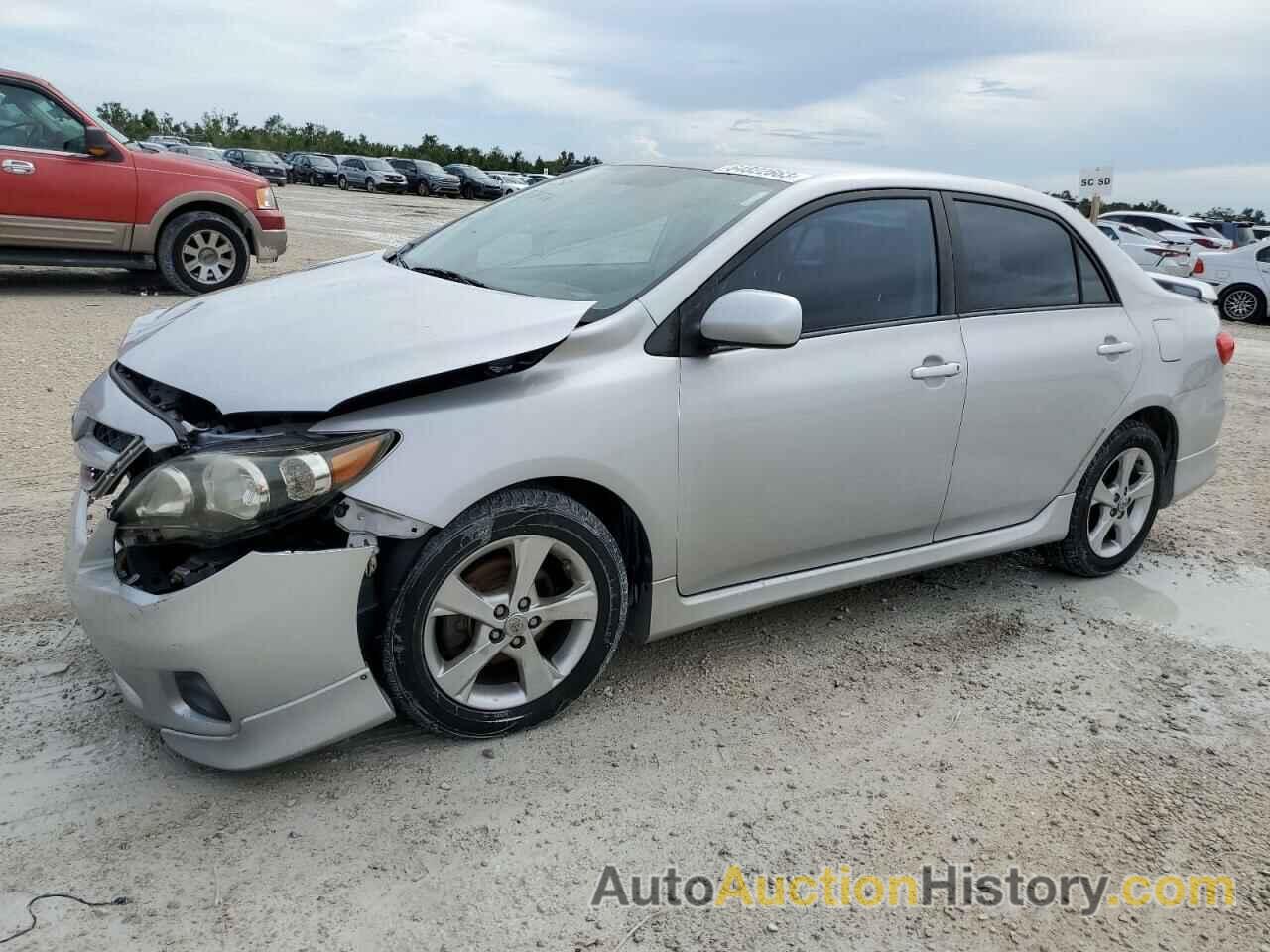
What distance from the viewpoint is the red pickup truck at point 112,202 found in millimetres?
9086

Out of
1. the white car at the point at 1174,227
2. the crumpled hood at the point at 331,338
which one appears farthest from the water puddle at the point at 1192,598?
the white car at the point at 1174,227

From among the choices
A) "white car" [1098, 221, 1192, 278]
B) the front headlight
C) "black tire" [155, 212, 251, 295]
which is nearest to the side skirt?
the front headlight

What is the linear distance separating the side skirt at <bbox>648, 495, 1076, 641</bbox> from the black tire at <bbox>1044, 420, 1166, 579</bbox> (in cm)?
9

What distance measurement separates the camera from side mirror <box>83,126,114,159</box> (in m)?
9.28

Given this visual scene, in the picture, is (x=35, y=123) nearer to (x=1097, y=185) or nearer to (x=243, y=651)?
(x=243, y=651)

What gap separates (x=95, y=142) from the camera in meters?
9.29

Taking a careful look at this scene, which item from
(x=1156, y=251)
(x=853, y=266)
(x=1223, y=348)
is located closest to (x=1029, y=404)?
(x=853, y=266)

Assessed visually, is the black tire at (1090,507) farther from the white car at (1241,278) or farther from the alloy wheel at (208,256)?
the white car at (1241,278)

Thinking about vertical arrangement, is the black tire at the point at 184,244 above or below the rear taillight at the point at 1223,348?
below

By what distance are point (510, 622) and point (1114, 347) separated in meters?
2.71

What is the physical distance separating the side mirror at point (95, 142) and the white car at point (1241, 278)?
577 inches

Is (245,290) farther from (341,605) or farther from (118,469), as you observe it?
(341,605)

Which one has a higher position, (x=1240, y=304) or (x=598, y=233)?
(x=598, y=233)

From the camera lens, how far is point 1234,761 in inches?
126
